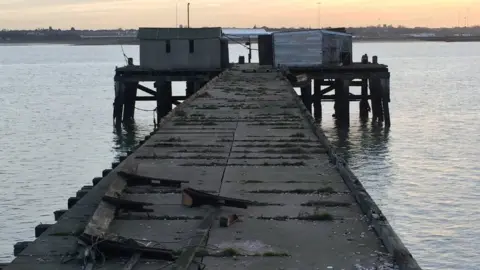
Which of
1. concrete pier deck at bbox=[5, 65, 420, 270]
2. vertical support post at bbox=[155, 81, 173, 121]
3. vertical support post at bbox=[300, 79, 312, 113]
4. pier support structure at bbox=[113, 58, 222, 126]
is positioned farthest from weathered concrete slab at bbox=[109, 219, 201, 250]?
vertical support post at bbox=[155, 81, 173, 121]

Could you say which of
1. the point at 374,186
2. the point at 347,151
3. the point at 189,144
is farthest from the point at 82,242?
the point at 347,151

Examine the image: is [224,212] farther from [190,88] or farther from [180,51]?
[180,51]

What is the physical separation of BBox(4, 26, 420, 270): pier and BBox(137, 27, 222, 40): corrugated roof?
23.7 meters

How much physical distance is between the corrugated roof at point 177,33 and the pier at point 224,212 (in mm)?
23730

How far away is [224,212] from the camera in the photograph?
23.6 feet

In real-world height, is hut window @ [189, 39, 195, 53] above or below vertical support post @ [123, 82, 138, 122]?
above

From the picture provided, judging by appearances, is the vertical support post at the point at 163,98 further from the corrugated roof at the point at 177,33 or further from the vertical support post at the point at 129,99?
the corrugated roof at the point at 177,33

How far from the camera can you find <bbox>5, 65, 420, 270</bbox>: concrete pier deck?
5.77m

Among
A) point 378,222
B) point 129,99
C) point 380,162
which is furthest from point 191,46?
point 378,222

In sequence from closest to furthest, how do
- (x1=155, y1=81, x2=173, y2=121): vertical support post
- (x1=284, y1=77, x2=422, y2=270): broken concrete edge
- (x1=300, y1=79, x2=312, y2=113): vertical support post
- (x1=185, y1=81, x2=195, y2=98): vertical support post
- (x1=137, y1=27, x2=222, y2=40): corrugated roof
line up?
(x1=284, y1=77, x2=422, y2=270): broken concrete edge, (x1=300, y1=79, x2=312, y2=113): vertical support post, (x1=155, y1=81, x2=173, y2=121): vertical support post, (x1=185, y1=81, x2=195, y2=98): vertical support post, (x1=137, y1=27, x2=222, y2=40): corrugated roof

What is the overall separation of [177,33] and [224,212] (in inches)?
1226

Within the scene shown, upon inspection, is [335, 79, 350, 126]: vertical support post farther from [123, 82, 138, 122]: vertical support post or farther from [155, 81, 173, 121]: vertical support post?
[123, 82, 138, 122]: vertical support post

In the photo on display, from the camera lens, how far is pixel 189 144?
11.9 m

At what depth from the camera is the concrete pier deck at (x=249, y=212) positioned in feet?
18.9
